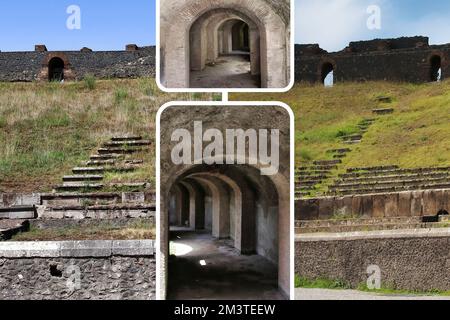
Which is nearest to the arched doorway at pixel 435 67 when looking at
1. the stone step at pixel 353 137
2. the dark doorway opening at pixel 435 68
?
the dark doorway opening at pixel 435 68

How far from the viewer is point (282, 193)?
443 centimetres

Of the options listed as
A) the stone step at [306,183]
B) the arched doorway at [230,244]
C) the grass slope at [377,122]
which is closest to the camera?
the arched doorway at [230,244]

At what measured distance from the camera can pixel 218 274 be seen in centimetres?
941

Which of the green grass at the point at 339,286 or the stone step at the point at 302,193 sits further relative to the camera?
the stone step at the point at 302,193

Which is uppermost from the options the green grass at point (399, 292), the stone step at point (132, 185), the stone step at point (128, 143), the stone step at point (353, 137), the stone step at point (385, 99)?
the stone step at point (385, 99)

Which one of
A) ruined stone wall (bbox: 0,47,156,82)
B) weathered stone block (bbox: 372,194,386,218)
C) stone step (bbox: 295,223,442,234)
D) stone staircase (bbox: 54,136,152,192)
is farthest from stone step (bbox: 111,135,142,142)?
ruined stone wall (bbox: 0,47,156,82)

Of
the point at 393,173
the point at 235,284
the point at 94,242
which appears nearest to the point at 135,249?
the point at 94,242

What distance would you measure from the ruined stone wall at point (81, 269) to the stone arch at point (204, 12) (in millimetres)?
4895

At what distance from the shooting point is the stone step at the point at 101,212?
33.5 ft

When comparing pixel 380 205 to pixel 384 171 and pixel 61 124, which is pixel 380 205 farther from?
pixel 61 124

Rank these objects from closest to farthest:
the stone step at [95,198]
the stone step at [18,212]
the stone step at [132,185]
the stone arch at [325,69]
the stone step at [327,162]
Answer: the stone step at [18,212], the stone step at [95,198], the stone step at [132,185], the stone step at [327,162], the stone arch at [325,69]

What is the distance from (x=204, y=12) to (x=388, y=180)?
15370 millimetres

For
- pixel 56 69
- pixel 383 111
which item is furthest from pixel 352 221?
pixel 56 69

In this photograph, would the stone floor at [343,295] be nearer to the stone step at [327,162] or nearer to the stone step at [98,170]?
the stone step at [98,170]
